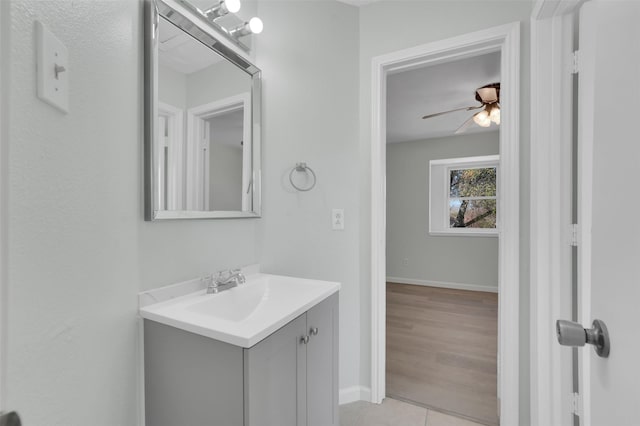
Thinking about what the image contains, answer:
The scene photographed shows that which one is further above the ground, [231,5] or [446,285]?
[231,5]

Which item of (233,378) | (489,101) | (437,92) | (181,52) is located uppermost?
(437,92)

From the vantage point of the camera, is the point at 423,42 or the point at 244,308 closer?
the point at 244,308

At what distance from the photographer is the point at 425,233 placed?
476 centimetres

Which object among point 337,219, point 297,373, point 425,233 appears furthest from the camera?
point 425,233

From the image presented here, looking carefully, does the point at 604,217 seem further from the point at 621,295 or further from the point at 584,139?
the point at 584,139

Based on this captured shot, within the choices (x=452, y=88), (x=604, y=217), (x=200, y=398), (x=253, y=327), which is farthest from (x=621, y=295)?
(x=452, y=88)

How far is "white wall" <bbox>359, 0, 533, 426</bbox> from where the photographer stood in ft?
4.71

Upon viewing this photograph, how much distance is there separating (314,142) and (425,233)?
361cm

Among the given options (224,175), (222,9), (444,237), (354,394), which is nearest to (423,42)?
(222,9)

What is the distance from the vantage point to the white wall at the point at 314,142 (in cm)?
163

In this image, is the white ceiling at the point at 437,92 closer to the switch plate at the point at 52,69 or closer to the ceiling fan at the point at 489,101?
the ceiling fan at the point at 489,101

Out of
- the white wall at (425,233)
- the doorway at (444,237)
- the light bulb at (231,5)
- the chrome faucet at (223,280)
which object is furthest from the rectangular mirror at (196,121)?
the white wall at (425,233)

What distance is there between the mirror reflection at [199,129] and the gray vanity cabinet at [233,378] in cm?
51

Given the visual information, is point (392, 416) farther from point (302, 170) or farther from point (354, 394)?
point (302, 170)
